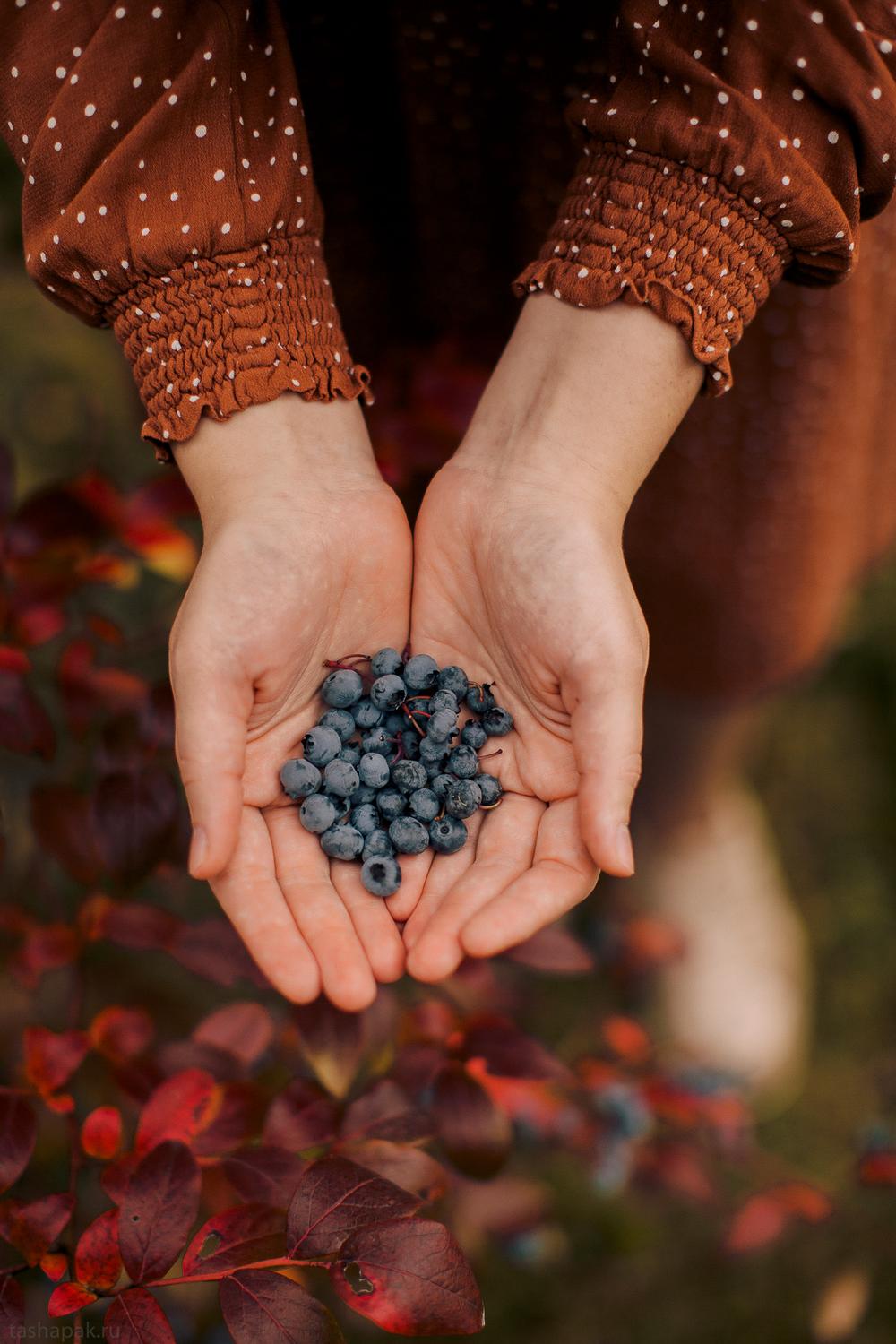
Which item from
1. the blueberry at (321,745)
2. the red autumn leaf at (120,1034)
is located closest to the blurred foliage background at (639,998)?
the red autumn leaf at (120,1034)

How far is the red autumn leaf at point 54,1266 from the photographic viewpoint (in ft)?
3.21

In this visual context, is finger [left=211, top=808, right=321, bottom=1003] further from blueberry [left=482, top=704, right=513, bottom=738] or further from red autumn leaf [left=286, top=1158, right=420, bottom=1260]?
blueberry [left=482, top=704, right=513, bottom=738]

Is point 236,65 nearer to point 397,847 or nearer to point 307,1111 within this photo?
point 397,847

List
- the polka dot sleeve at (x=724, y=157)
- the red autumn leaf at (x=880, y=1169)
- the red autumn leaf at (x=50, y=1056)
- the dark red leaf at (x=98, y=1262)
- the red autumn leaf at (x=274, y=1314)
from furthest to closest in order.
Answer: the red autumn leaf at (x=880, y=1169), the red autumn leaf at (x=50, y=1056), the polka dot sleeve at (x=724, y=157), the dark red leaf at (x=98, y=1262), the red autumn leaf at (x=274, y=1314)

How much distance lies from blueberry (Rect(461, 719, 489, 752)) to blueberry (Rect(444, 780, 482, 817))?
0.06 meters

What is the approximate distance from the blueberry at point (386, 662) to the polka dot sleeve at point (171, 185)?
345 millimetres

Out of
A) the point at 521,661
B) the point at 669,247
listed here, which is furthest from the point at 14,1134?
the point at 669,247

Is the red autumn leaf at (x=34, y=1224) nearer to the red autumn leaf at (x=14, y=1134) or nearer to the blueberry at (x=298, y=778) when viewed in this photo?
the red autumn leaf at (x=14, y=1134)

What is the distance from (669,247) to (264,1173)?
3.41 ft

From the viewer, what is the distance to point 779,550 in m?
1.75

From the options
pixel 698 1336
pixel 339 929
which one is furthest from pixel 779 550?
pixel 698 1336

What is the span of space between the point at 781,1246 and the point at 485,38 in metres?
2.06

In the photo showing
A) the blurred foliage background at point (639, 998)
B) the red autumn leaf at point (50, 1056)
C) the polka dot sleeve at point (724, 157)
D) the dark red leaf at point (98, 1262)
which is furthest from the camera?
the blurred foliage background at point (639, 998)

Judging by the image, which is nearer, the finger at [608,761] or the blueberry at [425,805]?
the finger at [608,761]
